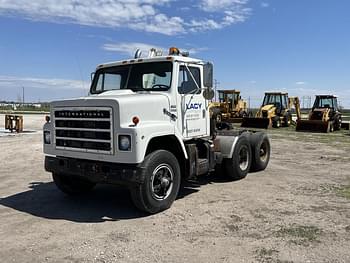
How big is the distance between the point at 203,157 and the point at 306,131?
64.2ft

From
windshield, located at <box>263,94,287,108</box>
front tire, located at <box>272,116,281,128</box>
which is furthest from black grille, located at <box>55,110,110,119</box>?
windshield, located at <box>263,94,287,108</box>

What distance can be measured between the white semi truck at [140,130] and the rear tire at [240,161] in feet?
1.64

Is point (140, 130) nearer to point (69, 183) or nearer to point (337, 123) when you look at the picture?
point (69, 183)

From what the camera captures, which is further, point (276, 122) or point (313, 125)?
point (276, 122)

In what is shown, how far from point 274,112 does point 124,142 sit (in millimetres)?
25026

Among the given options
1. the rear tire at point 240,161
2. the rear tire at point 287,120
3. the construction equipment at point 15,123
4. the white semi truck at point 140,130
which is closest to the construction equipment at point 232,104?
the rear tire at point 287,120

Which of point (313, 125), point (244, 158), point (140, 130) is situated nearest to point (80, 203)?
point (140, 130)

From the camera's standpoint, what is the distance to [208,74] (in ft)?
24.2

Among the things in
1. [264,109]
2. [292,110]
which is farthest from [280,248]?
[292,110]

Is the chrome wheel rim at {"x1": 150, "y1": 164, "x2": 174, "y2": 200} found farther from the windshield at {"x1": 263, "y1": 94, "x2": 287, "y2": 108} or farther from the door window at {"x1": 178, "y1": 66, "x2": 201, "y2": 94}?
the windshield at {"x1": 263, "y1": 94, "x2": 287, "y2": 108}

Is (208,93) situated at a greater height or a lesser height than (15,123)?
greater

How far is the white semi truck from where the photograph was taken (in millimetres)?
5973

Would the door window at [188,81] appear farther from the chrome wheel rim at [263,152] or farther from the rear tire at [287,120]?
the rear tire at [287,120]

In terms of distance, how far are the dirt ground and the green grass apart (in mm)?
13
